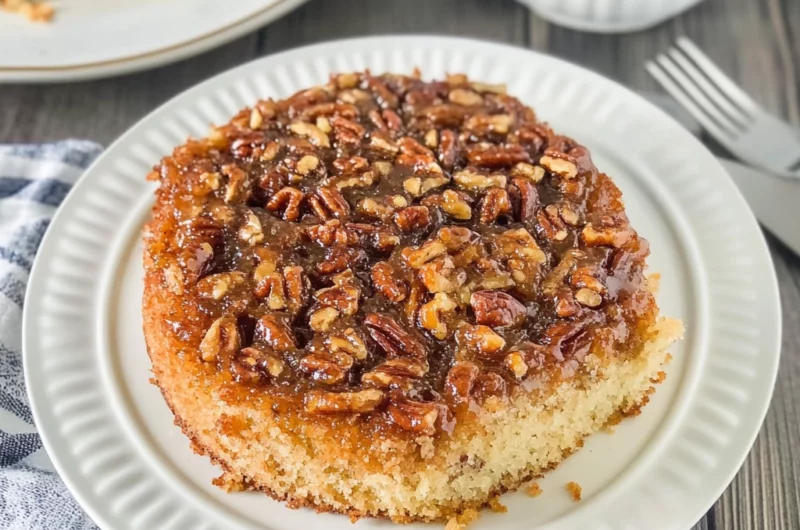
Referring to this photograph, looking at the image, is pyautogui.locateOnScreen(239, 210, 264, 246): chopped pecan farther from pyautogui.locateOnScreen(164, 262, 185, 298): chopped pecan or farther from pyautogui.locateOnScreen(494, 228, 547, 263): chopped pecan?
pyautogui.locateOnScreen(494, 228, 547, 263): chopped pecan

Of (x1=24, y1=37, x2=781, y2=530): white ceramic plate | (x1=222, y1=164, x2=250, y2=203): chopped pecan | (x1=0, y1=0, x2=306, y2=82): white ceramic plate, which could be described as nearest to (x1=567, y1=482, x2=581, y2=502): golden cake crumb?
(x1=24, y1=37, x2=781, y2=530): white ceramic plate

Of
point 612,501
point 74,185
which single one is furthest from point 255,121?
point 612,501

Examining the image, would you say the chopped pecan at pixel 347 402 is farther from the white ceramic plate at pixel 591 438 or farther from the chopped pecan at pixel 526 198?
the chopped pecan at pixel 526 198

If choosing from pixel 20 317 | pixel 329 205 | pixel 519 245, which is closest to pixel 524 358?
pixel 519 245

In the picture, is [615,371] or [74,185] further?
[74,185]

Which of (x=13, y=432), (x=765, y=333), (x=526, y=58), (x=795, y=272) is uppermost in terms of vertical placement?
(x=526, y=58)

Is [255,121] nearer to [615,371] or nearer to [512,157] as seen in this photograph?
[512,157]

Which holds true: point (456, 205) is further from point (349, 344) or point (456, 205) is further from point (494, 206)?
point (349, 344)

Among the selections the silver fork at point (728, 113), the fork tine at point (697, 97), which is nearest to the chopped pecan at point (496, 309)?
the silver fork at point (728, 113)
